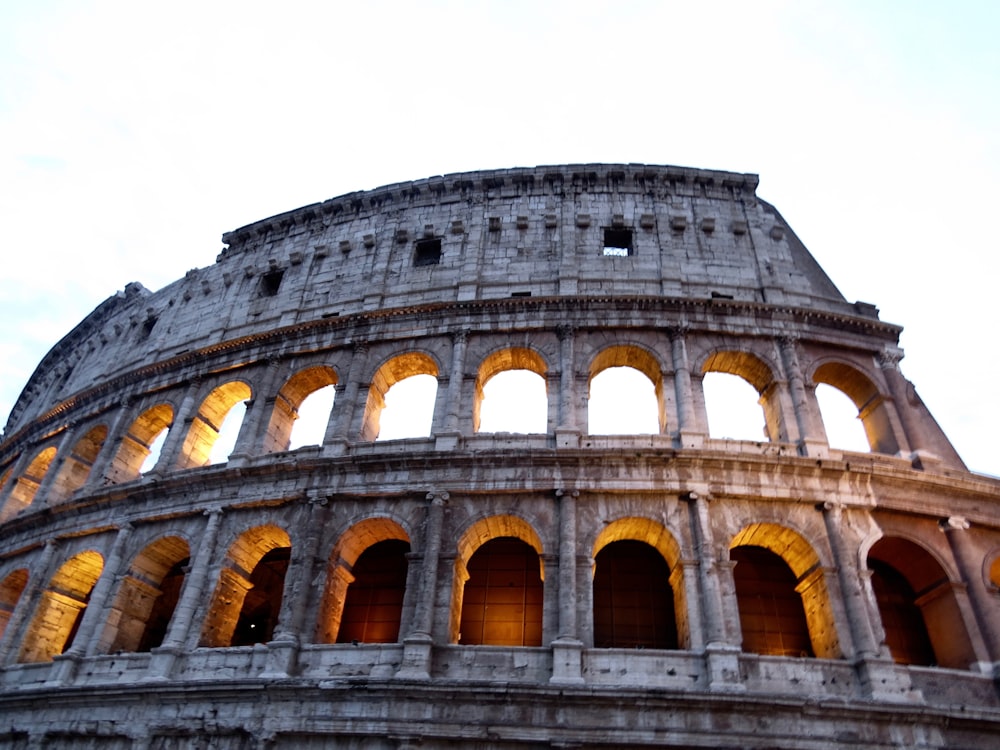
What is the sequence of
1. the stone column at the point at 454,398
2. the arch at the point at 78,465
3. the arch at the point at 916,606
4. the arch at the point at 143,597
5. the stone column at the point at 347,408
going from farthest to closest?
the arch at the point at 78,465, the stone column at the point at 347,408, the arch at the point at 143,597, the stone column at the point at 454,398, the arch at the point at 916,606

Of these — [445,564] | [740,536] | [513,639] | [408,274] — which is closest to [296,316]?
[408,274]

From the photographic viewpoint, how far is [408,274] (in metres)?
18.9

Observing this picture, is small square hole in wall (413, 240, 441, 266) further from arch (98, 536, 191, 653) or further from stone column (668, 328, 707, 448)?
arch (98, 536, 191, 653)

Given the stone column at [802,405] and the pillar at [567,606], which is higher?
the stone column at [802,405]

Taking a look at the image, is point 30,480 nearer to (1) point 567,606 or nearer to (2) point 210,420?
(2) point 210,420

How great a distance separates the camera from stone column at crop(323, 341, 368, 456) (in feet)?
50.6

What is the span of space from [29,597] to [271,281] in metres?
10.1

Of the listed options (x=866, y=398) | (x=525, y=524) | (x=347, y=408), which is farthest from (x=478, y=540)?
(x=866, y=398)

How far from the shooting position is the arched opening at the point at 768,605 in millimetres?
13500

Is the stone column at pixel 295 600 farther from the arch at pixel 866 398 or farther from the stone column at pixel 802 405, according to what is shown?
the arch at pixel 866 398

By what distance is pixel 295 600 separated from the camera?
13.3 m

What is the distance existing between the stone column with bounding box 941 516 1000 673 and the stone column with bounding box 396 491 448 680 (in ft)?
31.6

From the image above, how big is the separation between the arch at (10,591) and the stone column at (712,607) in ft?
54.2

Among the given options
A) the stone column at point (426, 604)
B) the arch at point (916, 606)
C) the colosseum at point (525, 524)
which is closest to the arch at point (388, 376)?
the colosseum at point (525, 524)
